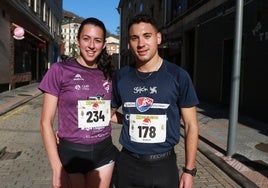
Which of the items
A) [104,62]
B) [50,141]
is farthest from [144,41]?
[50,141]

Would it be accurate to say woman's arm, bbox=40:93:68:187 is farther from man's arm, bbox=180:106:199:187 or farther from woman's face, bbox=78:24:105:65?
man's arm, bbox=180:106:199:187

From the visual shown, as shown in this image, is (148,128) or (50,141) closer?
(148,128)

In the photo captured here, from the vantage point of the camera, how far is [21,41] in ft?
88.4

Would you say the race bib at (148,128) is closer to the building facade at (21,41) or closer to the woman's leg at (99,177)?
the woman's leg at (99,177)

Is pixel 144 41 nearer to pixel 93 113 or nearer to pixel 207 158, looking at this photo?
pixel 93 113

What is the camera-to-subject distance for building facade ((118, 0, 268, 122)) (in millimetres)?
11930

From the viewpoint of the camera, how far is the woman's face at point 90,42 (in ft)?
10.1

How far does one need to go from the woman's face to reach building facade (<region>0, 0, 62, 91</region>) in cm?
1850

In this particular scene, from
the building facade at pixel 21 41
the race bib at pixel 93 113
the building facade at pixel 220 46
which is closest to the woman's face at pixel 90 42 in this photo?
the race bib at pixel 93 113

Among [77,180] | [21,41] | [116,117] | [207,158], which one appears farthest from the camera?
[21,41]

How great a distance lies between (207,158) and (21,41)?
72.2ft

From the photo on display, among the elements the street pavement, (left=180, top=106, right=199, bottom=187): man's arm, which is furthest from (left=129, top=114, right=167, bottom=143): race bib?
the street pavement

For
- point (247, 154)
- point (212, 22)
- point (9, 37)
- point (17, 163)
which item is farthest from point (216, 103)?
point (9, 37)

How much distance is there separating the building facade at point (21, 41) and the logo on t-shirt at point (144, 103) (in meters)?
19.0
